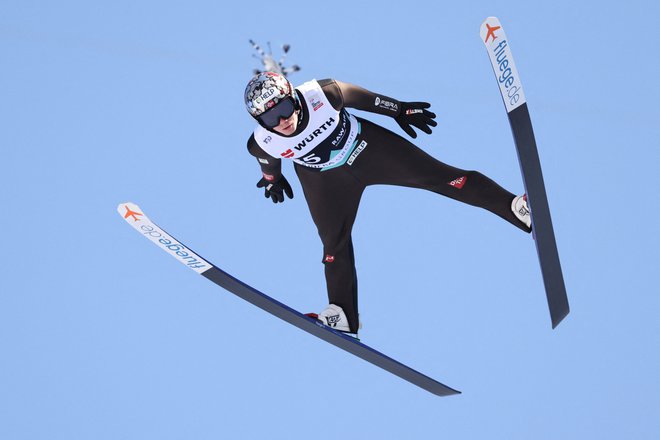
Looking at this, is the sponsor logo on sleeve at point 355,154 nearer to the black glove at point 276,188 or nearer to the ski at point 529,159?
the black glove at point 276,188

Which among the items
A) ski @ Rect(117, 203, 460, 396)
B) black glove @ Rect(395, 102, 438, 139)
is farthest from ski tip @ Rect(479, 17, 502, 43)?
ski @ Rect(117, 203, 460, 396)

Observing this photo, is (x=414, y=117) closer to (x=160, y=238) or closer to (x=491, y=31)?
(x=491, y=31)

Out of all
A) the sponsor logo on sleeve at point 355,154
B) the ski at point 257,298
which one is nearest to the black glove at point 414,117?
the sponsor logo on sleeve at point 355,154

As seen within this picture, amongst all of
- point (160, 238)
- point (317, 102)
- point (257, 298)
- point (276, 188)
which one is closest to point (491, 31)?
point (317, 102)

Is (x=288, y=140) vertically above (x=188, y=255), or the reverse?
(x=288, y=140)

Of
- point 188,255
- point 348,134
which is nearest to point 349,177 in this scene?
point 348,134

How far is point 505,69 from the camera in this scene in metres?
4.60

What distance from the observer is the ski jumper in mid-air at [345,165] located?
4871mm

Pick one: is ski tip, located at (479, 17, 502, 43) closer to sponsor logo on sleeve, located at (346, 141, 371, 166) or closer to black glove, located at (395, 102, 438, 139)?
black glove, located at (395, 102, 438, 139)

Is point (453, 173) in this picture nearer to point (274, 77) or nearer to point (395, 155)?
point (395, 155)

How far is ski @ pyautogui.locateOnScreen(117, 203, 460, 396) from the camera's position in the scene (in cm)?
479

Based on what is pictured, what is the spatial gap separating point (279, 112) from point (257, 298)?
3.29 feet

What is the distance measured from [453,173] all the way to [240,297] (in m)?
1.31

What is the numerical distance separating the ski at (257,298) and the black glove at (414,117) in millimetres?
1145
